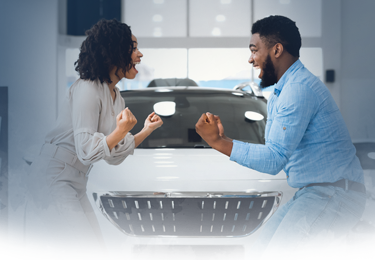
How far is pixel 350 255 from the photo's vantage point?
1.86m

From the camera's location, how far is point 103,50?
1.37 meters

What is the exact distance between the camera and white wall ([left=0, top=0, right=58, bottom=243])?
4.36 metres

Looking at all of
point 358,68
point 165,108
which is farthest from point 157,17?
point 165,108

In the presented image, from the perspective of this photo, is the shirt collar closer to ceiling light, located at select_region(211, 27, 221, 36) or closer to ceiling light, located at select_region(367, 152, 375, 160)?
ceiling light, located at select_region(367, 152, 375, 160)

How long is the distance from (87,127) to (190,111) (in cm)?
126

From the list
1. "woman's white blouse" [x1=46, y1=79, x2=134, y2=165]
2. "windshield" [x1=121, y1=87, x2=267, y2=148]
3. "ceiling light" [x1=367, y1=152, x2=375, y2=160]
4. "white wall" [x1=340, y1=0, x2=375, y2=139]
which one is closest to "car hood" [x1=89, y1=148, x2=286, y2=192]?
"woman's white blouse" [x1=46, y1=79, x2=134, y2=165]

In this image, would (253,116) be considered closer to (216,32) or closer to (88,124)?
(88,124)

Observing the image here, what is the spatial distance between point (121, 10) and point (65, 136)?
17.1 feet

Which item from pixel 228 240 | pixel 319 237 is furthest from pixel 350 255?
pixel 319 237

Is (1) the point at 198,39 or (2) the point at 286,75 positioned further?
(1) the point at 198,39

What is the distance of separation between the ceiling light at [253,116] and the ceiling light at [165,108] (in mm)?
512

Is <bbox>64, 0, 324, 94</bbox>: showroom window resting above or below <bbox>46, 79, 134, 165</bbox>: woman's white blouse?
above

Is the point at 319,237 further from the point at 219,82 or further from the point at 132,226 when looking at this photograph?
the point at 219,82

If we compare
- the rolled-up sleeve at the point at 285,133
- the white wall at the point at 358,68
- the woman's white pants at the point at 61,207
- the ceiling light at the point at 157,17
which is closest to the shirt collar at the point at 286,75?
the rolled-up sleeve at the point at 285,133
